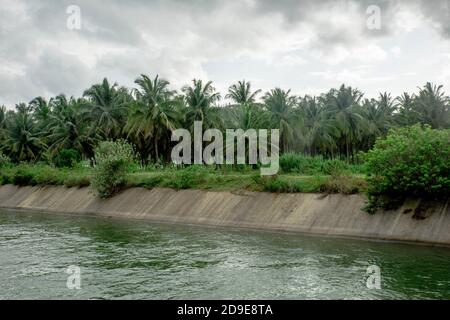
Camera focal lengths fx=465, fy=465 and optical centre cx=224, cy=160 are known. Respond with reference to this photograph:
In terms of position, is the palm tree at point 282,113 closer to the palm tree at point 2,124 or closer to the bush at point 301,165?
the bush at point 301,165

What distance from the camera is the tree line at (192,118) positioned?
58.6 metres

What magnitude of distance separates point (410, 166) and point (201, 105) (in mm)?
38173

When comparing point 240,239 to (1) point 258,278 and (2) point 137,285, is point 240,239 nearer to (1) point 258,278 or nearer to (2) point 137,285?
(1) point 258,278

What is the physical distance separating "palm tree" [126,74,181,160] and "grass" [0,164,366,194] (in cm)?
885

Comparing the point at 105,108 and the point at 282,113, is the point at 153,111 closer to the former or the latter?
the point at 105,108

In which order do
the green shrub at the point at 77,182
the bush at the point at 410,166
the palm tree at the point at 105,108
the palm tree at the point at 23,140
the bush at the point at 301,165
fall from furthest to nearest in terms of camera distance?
the palm tree at the point at 23,140 → the palm tree at the point at 105,108 → the green shrub at the point at 77,182 → the bush at the point at 301,165 → the bush at the point at 410,166

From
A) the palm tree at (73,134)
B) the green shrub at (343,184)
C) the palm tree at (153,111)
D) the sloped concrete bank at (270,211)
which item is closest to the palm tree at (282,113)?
the palm tree at (153,111)

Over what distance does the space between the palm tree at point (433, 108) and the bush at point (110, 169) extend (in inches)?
1652

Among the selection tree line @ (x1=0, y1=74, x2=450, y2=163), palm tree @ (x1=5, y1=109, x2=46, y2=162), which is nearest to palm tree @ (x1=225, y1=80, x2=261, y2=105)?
tree line @ (x1=0, y1=74, x2=450, y2=163)

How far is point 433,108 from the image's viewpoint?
2459 inches

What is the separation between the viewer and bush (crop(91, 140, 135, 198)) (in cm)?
4031

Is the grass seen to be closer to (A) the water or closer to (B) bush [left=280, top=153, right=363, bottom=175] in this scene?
(B) bush [left=280, top=153, right=363, bottom=175]

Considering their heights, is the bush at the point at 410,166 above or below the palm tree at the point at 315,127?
below
